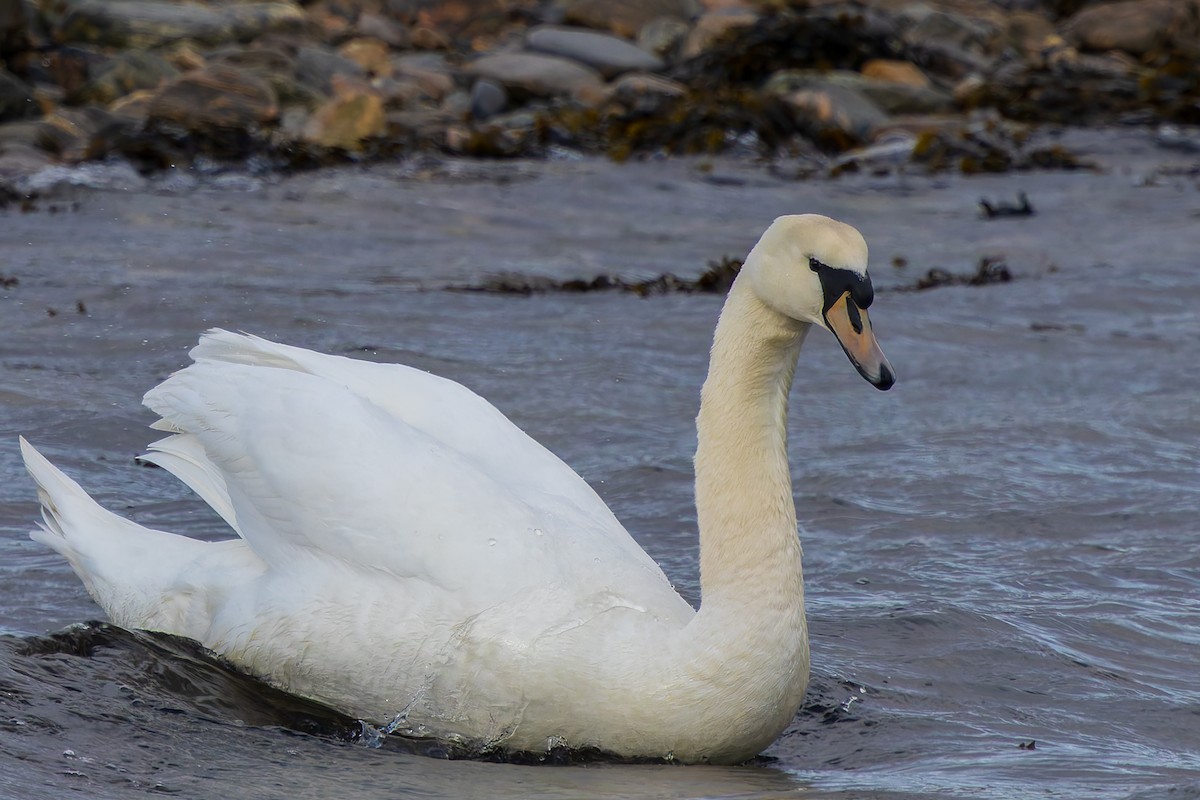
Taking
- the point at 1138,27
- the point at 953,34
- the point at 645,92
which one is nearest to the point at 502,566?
the point at 645,92

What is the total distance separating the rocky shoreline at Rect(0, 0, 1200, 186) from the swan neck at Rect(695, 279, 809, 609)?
10.1m

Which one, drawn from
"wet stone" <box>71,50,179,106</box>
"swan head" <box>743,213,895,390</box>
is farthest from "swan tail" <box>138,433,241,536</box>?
"wet stone" <box>71,50,179,106</box>

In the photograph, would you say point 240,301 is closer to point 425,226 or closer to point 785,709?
point 425,226

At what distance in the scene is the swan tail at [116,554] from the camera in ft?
17.1

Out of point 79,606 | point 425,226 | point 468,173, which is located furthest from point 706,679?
point 468,173

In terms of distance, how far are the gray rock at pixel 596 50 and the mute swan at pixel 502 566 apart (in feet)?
50.9

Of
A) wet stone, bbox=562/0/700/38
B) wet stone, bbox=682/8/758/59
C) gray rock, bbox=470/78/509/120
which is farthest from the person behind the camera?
wet stone, bbox=562/0/700/38

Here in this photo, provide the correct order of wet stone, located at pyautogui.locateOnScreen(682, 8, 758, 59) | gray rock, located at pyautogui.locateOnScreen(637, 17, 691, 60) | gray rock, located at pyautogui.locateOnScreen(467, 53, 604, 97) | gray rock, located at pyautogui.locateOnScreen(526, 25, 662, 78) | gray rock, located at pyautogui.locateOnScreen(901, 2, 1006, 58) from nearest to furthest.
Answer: gray rock, located at pyautogui.locateOnScreen(467, 53, 604, 97) < wet stone, located at pyautogui.locateOnScreen(682, 8, 758, 59) < gray rock, located at pyautogui.locateOnScreen(526, 25, 662, 78) < gray rock, located at pyautogui.locateOnScreen(637, 17, 691, 60) < gray rock, located at pyautogui.locateOnScreen(901, 2, 1006, 58)

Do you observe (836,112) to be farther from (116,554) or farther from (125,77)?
Result: (116,554)

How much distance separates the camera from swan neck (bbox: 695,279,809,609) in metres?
4.52

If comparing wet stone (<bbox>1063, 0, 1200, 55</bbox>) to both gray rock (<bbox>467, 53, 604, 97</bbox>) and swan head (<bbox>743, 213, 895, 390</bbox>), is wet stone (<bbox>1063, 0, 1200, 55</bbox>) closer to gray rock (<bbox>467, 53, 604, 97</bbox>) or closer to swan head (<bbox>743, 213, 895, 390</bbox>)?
gray rock (<bbox>467, 53, 604, 97</bbox>)

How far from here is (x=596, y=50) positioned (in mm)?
20578

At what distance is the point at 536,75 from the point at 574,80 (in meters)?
0.42

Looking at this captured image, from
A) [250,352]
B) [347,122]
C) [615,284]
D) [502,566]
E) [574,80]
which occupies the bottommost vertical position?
[502,566]
